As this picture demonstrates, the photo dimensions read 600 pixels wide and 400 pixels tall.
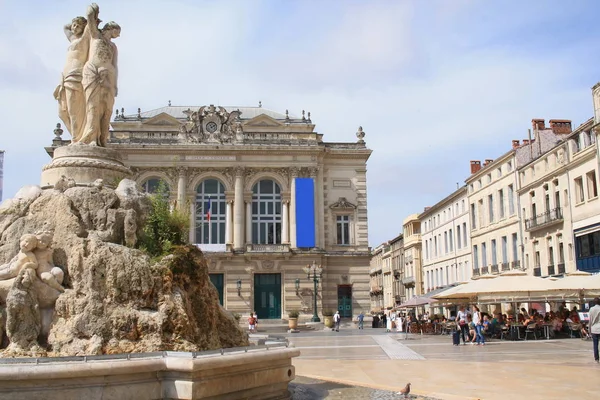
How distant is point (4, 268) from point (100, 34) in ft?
17.3

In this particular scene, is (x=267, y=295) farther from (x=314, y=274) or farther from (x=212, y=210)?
(x=212, y=210)

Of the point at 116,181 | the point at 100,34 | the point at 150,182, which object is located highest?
the point at 150,182

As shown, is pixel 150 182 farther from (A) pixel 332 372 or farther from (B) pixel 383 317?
(A) pixel 332 372

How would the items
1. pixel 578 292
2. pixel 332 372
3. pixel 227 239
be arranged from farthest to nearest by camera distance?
pixel 227 239
pixel 578 292
pixel 332 372

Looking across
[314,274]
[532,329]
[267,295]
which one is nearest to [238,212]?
[267,295]

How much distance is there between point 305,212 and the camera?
4872 cm

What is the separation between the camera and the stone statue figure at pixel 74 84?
11.5 metres

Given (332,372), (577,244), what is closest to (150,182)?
(577,244)

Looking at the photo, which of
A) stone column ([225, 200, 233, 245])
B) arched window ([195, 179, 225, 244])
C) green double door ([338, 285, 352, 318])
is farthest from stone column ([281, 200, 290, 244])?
green double door ([338, 285, 352, 318])

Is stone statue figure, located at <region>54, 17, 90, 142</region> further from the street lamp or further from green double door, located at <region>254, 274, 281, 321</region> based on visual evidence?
green double door, located at <region>254, 274, 281, 321</region>

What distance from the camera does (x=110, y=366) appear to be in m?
6.66

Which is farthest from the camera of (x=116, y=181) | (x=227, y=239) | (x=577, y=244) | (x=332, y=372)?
(x=227, y=239)

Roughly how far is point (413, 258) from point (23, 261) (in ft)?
252

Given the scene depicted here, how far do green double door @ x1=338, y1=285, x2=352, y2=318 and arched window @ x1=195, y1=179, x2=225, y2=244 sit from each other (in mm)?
10544
